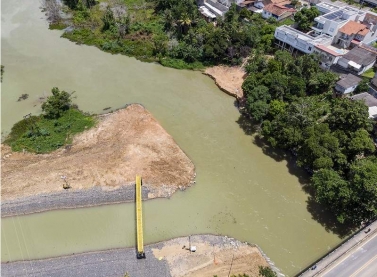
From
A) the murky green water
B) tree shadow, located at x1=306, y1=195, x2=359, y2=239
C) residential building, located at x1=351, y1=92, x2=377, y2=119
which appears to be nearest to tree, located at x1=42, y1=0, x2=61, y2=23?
the murky green water

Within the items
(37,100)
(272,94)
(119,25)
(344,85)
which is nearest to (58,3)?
(119,25)

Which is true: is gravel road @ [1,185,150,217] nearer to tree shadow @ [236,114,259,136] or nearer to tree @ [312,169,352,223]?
tree shadow @ [236,114,259,136]

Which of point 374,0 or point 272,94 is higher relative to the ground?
point 374,0

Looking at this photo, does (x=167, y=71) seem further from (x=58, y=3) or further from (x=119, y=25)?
(x=58, y=3)

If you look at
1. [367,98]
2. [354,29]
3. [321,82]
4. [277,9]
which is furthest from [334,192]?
[277,9]

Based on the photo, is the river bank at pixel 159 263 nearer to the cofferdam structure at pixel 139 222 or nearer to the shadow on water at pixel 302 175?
the cofferdam structure at pixel 139 222

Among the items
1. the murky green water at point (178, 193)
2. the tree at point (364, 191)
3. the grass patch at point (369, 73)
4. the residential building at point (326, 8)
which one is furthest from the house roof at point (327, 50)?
the tree at point (364, 191)

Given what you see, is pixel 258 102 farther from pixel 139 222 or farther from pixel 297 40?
pixel 139 222
